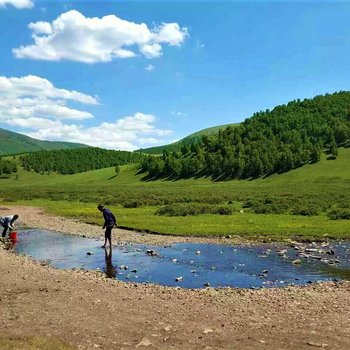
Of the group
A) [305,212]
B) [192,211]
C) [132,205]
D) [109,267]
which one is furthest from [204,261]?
[132,205]

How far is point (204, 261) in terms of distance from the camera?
29828 mm

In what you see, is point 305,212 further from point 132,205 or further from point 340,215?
point 132,205

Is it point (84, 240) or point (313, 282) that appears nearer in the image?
point (313, 282)

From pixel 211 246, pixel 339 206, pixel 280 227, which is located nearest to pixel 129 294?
pixel 211 246

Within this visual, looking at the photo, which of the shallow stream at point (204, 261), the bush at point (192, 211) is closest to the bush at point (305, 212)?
the bush at point (192, 211)

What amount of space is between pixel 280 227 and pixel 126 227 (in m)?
16.2

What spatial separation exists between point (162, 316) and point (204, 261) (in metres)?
12.9

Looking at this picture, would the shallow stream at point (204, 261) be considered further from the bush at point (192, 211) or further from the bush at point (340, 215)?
the bush at point (192, 211)

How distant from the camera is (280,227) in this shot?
143ft

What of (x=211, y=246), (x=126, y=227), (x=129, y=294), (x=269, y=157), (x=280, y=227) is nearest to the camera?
(x=129, y=294)

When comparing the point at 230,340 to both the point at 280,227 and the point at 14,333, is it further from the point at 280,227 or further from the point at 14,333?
the point at 280,227

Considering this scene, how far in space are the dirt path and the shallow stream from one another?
8.31 ft

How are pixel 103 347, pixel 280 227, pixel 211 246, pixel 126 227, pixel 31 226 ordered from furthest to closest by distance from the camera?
pixel 31 226 < pixel 126 227 < pixel 280 227 < pixel 211 246 < pixel 103 347

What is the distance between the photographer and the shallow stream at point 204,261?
24.7 meters
